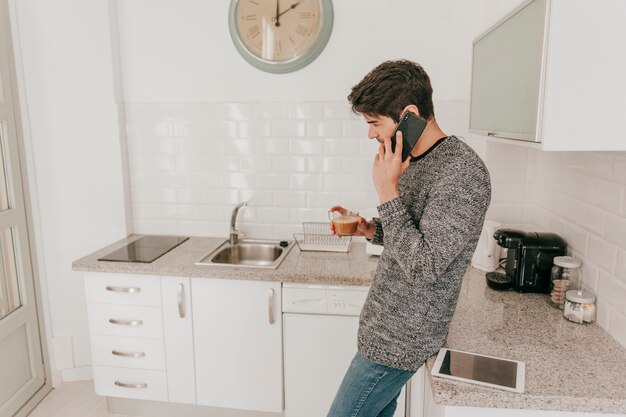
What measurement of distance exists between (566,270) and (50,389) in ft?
9.49

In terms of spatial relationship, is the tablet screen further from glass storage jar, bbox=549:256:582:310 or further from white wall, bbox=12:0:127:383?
white wall, bbox=12:0:127:383

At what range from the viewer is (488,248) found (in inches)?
86.1

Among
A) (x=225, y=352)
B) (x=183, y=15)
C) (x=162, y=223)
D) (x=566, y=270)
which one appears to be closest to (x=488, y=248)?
(x=566, y=270)

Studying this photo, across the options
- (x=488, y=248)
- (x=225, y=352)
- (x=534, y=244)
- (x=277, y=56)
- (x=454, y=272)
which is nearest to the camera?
(x=454, y=272)

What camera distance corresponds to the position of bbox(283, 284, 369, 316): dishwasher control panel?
221cm

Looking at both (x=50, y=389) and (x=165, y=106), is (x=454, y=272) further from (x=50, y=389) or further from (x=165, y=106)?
(x=50, y=389)

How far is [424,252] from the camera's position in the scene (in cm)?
119

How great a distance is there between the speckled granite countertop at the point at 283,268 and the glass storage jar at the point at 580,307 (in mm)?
810

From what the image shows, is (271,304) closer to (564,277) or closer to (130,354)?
(130,354)

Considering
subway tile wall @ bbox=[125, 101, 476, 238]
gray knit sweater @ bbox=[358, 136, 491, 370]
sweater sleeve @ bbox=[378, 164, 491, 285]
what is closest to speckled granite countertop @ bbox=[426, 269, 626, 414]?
gray knit sweater @ bbox=[358, 136, 491, 370]

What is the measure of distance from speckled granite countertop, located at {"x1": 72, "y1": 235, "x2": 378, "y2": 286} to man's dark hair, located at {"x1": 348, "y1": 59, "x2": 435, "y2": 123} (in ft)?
3.43

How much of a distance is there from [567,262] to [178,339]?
1.81 meters

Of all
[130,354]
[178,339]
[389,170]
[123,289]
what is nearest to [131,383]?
[130,354]

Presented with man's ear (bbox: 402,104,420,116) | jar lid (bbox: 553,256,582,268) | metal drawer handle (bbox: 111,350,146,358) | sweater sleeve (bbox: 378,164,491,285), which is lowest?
metal drawer handle (bbox: 111,350,146,358)
